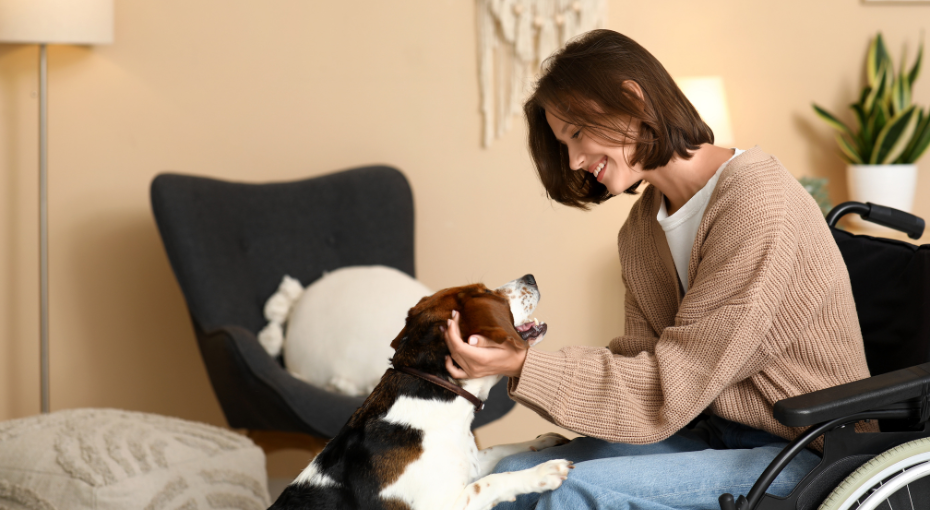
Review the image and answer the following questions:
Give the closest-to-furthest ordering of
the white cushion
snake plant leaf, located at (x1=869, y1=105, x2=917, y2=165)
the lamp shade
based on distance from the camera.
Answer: the white cushion < the lamp shade < snake plant leaf, located at (x1=869, y1=105, x2=917, y2=165)

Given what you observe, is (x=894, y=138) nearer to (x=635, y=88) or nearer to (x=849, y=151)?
(x=849, y=151)

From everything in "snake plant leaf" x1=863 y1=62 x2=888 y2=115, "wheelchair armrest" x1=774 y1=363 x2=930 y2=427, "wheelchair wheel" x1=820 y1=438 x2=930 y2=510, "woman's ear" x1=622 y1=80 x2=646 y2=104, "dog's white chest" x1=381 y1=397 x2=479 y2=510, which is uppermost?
"snake plant leaf" x1=863 y1=62 x2=888 y2=115

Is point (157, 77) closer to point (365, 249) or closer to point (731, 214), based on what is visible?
point (365, 249)

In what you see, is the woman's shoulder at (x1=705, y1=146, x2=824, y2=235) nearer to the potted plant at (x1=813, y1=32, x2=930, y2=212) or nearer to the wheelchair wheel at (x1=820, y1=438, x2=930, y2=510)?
the wheelchair wheel at (x1=820, y1=438, x2=930, y2=510)

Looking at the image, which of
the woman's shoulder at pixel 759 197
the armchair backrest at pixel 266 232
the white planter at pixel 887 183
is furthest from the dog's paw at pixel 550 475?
the white planter at pixel 887 183

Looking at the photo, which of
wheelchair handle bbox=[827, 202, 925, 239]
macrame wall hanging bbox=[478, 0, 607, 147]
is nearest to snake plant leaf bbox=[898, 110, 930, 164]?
macrame wall hanging bbox=[478, 0, 607, 147]

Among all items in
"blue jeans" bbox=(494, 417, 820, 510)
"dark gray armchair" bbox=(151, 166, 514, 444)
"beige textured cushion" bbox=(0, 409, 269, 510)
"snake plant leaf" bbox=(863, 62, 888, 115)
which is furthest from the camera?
"snake plant leaf" bbox=(863, 62, 888, 115)

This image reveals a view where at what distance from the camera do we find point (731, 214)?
1186 mm

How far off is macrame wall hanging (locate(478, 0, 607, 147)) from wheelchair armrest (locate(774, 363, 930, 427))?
2.16m

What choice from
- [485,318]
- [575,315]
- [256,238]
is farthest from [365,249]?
[485,318]

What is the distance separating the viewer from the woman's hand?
3.88 feet

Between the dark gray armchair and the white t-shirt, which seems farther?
the dark gray armchair

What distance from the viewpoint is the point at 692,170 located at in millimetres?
1370

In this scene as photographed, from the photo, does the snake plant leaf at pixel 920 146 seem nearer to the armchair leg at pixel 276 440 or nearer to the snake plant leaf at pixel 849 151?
the snake plant leaf at pixel 849 151
